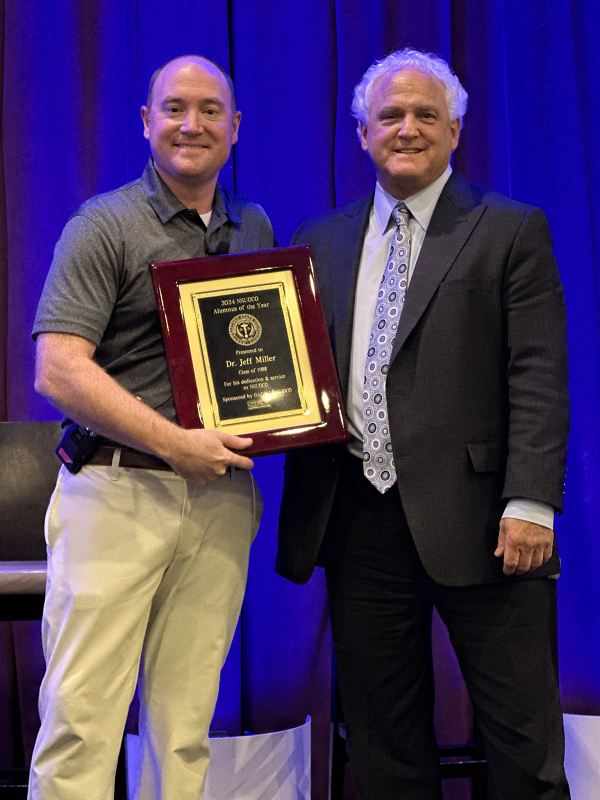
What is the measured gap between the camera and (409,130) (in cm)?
175

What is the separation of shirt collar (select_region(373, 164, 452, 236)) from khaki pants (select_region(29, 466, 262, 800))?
651 mm

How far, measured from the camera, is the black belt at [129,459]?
5.43ft

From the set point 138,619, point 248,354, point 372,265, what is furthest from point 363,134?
point 138,619

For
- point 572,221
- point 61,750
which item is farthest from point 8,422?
point 572,221

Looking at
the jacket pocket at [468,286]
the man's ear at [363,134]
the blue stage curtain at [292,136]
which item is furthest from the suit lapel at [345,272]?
the blue stage curtain at [292,136]

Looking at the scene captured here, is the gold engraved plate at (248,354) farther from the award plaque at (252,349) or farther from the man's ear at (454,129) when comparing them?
the man's ear at (454,129)

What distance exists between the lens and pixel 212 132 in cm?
172

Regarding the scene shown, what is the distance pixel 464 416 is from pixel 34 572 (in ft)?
3.45

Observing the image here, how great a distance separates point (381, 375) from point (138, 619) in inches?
27.3

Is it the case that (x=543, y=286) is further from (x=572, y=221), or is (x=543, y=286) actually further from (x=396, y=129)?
(x=572, y=221)

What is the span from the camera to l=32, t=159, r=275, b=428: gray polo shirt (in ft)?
5.28

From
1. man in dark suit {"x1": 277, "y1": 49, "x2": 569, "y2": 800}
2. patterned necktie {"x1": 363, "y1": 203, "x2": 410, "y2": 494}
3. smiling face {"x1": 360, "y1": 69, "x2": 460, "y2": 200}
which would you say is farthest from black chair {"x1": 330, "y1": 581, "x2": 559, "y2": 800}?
smiling face {"x1": 360, "y1": 69, "x2": 460, "y2": 200}

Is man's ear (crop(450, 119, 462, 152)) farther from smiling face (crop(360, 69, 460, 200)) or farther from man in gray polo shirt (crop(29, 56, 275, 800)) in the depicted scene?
man in gray polo shirt (crop(29, 56, 275, 800))

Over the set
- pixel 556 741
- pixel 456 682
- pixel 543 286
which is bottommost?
pixel 456 682
